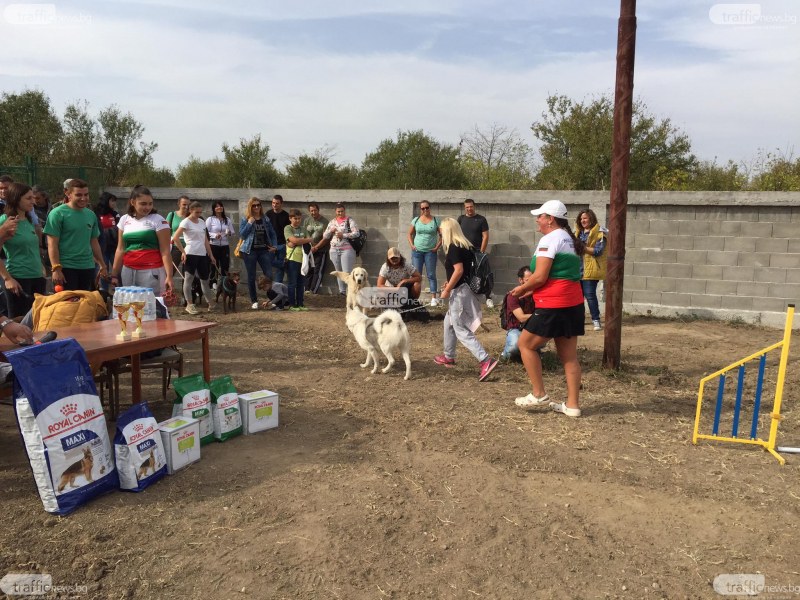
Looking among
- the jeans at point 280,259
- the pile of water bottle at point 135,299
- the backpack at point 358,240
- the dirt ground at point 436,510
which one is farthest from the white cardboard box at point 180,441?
the backpack at point 358,240

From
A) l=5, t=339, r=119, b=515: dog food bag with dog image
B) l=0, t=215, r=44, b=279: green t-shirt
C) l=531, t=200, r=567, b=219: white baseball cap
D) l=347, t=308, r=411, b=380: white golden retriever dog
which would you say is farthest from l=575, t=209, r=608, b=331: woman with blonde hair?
l=5, t=339, r=119, b=515: dog food bag with dog image

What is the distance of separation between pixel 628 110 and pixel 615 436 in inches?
140

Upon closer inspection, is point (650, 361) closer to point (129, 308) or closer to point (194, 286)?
point (129, 308)

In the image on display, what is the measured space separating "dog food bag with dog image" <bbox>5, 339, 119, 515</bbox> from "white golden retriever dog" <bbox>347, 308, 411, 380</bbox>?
3.31 m

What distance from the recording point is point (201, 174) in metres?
30.5

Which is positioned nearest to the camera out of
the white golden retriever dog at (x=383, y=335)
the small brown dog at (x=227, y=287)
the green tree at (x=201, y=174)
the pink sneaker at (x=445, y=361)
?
the white golden retriever dog at (x=383, y=335)

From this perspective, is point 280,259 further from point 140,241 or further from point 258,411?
point 258,411

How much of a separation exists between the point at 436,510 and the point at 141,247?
404cm

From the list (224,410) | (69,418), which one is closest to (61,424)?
(69,418)

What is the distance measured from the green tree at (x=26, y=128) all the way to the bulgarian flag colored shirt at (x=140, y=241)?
18.6m

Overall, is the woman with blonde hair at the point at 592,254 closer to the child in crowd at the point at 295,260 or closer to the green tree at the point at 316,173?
the child in crowd at the point at 295,260

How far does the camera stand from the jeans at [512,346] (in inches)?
284

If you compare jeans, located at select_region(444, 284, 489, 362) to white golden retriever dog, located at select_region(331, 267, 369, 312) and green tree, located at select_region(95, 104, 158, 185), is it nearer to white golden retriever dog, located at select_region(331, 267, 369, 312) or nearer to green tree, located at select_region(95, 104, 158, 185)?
white golden retriever dog, located at select_region(331, 267, 369, 312)

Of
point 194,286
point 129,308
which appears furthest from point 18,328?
point 194,286
